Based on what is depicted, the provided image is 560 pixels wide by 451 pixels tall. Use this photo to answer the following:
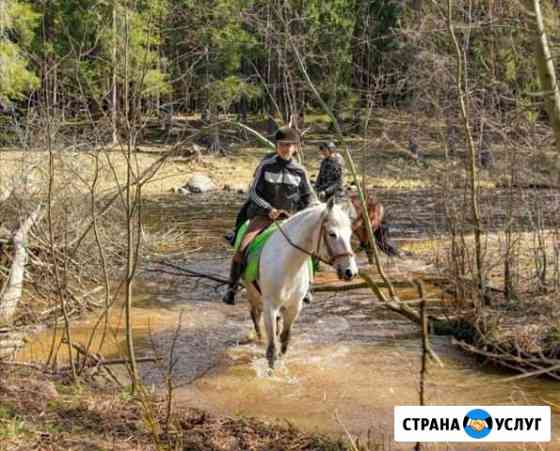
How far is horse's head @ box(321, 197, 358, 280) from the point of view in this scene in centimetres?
667

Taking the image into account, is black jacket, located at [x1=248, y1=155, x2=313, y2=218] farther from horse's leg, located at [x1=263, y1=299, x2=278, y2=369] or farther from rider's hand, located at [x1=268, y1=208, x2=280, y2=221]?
horse's leg, located at [x1=263, y1=299, x2=278, y2=369]

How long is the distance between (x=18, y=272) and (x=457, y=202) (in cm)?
619

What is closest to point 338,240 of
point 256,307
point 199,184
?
point 256,307

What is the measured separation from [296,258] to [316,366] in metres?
1.69

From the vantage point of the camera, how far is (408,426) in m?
5.18

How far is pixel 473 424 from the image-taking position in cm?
579

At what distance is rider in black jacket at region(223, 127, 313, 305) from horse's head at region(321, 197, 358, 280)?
1110 millimetres

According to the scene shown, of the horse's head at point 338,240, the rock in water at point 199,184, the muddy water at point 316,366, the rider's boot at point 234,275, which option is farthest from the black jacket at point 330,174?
the rock in water at point 199,184

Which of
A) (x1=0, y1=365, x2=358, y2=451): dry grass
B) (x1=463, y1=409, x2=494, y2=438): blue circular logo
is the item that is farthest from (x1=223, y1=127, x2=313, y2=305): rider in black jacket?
(x1=463, y1=409, x2=494, y2=438): blue circular logo

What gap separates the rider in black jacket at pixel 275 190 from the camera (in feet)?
26.5

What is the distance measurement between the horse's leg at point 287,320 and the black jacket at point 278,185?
1193 mm

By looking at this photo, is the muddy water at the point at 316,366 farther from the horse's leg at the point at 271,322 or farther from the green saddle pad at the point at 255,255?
the green saddle pad at the point at 255,255

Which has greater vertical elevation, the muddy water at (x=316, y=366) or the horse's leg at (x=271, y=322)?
the horse's leg at (x=271, y=322)

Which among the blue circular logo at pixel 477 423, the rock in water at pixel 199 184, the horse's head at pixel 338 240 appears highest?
the horse's head at pixel 338 240
